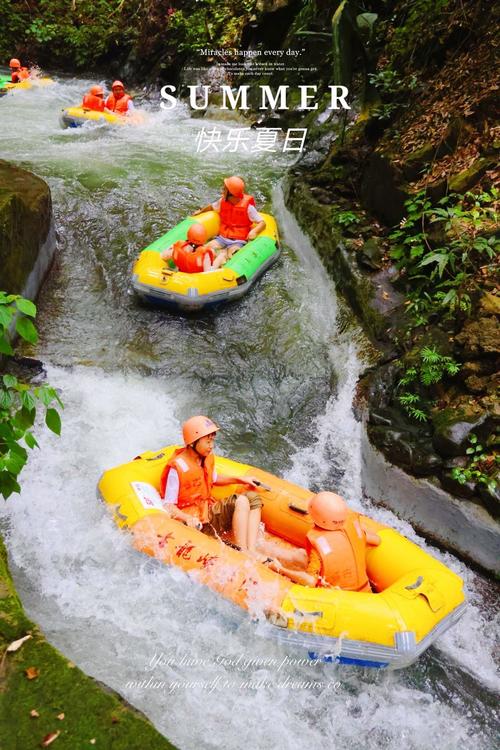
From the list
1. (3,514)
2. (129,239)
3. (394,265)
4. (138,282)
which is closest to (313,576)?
(3,514)

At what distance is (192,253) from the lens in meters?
6.56

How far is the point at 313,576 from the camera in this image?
11.9 feet

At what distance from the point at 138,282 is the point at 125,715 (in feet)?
15.6

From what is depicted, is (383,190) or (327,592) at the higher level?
(383,190)

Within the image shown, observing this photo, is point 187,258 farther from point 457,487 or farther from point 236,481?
point 457,487

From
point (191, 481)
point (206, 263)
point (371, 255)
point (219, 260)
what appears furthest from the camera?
point (219, 260)

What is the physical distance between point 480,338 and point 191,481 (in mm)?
2415

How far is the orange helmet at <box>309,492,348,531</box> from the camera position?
141 inches

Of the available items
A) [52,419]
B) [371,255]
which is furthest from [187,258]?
[52,419]

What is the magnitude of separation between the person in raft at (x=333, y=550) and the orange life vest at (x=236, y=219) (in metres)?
4.62

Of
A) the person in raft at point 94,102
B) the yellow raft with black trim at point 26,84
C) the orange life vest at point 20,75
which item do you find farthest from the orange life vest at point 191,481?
the orange life vest at point 20,75

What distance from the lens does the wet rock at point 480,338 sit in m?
4.45

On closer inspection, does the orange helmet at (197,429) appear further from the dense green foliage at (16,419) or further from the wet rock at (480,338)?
the wet rock at (480,338)

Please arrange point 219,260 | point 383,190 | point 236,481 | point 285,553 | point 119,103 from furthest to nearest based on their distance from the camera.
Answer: point 119,103 < point 219,260 < point 383,190 < point 236,481 < point 285,553
